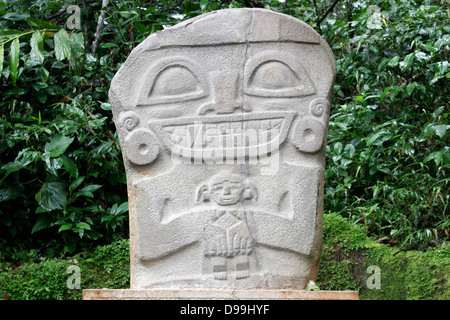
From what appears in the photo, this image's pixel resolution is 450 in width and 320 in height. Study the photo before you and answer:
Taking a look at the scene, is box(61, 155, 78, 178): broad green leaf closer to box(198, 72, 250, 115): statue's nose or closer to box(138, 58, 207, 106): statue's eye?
box(138, 58, 207, 106): statue's eye

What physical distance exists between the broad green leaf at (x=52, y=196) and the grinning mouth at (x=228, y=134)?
4.24 ft

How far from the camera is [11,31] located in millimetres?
3936

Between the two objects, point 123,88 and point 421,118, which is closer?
point 123,88

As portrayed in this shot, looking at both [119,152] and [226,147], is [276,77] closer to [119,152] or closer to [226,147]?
[226,147]

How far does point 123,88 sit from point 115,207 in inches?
52.9

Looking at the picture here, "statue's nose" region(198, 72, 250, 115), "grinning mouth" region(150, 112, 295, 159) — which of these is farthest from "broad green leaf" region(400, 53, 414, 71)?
Result: "statue's nose" region(198, 72, 250, 115)

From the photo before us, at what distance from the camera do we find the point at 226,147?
9.84 ft

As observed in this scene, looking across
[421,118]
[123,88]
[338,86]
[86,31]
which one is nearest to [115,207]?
[123,88]

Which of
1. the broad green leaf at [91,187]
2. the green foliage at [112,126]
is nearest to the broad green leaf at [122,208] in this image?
the green foliage at [112,126]

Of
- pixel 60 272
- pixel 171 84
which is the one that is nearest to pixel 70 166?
pixel 60 272

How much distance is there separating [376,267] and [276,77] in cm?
157

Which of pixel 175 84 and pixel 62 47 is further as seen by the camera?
pixel 62 47

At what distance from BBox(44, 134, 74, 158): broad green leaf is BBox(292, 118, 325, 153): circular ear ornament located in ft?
5.39

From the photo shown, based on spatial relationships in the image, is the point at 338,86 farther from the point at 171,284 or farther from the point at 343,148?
the point at 171,284
